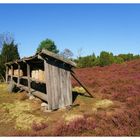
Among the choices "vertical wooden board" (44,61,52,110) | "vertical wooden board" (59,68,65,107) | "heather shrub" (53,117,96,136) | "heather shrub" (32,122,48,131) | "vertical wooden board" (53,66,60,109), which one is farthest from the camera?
"vertical wooden board" (59,68,65,107)

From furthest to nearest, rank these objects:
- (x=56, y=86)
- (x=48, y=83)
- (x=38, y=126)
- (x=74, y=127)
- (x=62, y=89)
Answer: (x=62, y=89)
(x=56, y=86)
(x=48, y=83)
(x=38, y=126)
(x=74, y=127)

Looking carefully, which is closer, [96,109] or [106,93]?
[96,109]

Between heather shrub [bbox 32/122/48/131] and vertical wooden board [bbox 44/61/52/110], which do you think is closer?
heather shrub [bbox 32/122/48/131]

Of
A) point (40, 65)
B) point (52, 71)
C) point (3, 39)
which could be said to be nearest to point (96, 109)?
point (52, 71)

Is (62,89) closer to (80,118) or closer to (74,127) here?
(80,118)

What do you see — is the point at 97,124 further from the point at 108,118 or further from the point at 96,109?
the point at 96,109

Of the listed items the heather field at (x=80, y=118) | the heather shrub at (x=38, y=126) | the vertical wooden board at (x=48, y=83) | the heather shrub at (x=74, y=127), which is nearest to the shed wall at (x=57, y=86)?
the vertical wooden board at (x=48, y=83)

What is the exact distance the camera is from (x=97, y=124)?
9.64m

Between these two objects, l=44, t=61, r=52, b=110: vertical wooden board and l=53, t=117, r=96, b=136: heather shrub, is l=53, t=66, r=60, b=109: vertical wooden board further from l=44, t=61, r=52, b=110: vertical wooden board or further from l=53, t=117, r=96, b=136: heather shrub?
l=53, t=117, r=96, b=136: heather shrub

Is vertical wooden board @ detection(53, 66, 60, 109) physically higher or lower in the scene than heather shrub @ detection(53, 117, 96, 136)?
higher

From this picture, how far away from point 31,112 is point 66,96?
199cm

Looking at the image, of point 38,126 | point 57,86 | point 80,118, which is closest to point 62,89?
point 57,86

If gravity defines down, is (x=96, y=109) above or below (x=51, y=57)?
below

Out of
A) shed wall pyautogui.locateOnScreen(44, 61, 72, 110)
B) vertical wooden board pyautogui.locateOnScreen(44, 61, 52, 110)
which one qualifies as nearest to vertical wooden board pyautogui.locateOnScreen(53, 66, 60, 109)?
shed wall pyautogui.locateOnScreen(44, 61, 72, 110)
